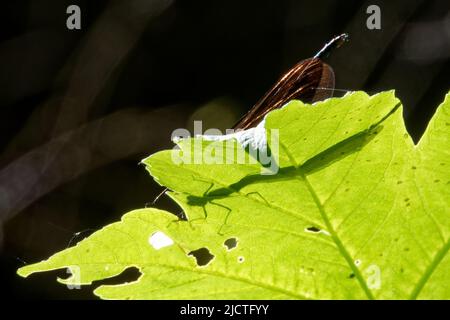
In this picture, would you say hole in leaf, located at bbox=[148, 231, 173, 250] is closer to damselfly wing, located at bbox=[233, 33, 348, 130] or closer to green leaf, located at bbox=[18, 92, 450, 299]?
green leaf, located at bbox=[18, 92, 450, 299]

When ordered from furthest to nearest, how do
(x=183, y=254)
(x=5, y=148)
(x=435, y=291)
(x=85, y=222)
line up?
(x=5, y=148)
(x=85, y=222)
(x=183, y=254)
(x=435, y=291)

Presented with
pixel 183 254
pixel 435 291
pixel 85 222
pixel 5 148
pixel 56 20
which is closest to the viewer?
pixel 435 291

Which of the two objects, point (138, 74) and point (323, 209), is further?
point (138, 74)

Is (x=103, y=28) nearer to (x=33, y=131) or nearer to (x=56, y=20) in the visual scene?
(x=56, y=20)

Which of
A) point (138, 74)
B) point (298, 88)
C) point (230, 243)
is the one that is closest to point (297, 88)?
point (298, 88)

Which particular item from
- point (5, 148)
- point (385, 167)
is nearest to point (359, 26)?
point (5, 148)

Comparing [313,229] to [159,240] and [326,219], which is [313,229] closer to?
[326,219]

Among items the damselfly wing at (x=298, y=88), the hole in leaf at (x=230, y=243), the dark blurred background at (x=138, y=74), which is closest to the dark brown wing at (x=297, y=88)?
the damselfly wing at (x=298, y=88)

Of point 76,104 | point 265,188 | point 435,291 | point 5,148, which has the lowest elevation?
point 435,291
